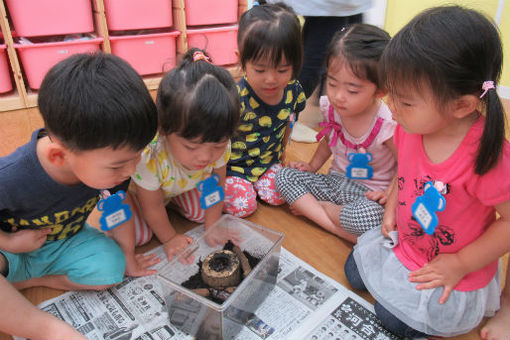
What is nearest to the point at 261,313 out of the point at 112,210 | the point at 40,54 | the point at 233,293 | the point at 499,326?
the point at 233,293

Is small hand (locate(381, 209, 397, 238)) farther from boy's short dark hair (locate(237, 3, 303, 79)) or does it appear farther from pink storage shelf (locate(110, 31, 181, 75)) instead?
pink storage shelf (locate(110, 31, 181, 75))

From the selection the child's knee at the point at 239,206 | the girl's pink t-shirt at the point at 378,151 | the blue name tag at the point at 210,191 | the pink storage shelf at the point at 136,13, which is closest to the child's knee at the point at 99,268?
the blue name tag at the point at 210,191

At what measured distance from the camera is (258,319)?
84cm

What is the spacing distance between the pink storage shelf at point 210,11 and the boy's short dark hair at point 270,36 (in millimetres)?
1293

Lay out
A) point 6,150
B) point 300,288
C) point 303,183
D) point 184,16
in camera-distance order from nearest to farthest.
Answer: point 300,288
point 303,183
point 6,150
point 184,16

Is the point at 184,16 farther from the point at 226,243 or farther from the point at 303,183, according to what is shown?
the point at 226,243

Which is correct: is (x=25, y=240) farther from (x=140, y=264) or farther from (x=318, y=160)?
(x=318, y=160)

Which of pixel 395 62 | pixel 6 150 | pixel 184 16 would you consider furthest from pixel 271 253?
pixel 184 16

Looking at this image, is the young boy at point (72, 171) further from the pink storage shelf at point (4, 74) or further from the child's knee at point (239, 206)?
the pink storage shelf at point (4, 74)

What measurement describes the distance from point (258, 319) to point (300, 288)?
0.14 metres

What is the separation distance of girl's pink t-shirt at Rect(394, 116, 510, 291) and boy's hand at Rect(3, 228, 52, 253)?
80 cm

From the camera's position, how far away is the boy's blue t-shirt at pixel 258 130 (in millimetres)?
1149

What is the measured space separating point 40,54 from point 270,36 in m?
1.43

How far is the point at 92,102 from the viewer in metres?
0.62
